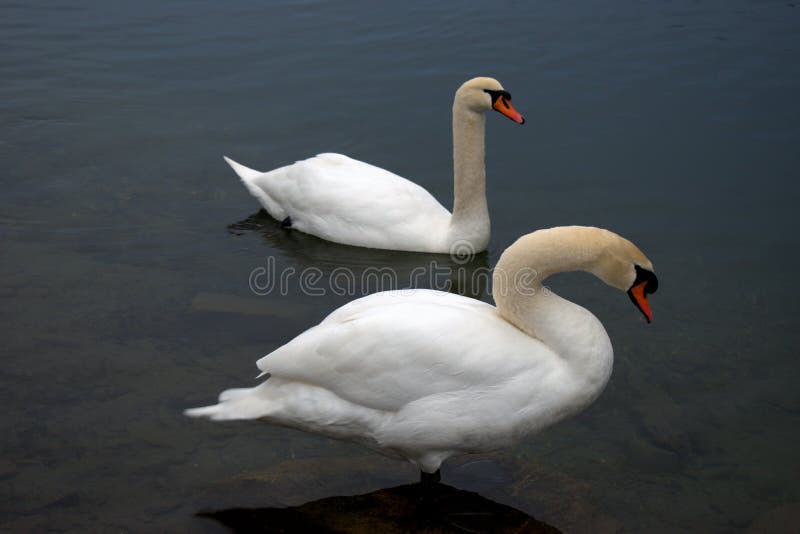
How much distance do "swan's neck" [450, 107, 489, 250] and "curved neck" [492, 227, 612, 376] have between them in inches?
117

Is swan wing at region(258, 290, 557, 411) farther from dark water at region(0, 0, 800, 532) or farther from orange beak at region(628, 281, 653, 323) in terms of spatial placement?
dark water at region(0, 0, 800, 532)

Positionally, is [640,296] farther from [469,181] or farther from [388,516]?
[469,181]

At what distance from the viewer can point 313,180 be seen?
311 inches

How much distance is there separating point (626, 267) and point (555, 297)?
13.6 inches

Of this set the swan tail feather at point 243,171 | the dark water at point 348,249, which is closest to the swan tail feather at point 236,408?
the dark water at point 348,249

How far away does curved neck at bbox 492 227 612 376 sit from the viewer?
14.3ft

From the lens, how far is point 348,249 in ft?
25.3

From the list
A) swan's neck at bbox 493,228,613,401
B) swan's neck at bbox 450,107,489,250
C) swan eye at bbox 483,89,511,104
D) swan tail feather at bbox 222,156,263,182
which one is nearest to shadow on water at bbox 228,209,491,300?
swan's neck at bbox 450,107,489,250

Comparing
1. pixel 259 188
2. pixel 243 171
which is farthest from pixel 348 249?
pixel 243 171

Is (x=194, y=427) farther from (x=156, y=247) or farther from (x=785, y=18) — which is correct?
(x=785, y=18)

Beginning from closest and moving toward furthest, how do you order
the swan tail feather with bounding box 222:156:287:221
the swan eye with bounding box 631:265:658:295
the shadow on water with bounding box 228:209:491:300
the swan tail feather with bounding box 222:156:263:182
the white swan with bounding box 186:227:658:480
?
the white swan with bounding box 186:227:658:480 < the swan eye with bounding box 631:265:658:295 < the shadow on water with bounding box 228:209:491:300 < the swan tail feather with bounding box 222:156:287:221 < the swan tail feather with bounding box 222:156:263:182

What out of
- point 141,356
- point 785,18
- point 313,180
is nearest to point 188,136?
point 313,180

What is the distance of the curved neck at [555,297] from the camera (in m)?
4.34

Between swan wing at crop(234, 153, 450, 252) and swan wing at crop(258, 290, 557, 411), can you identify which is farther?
swan wing at crop(234, 153, 450, 252)
